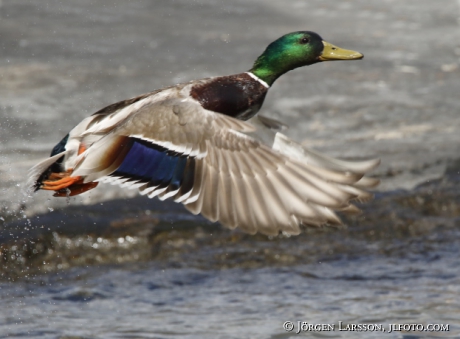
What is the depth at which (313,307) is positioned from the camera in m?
4.52

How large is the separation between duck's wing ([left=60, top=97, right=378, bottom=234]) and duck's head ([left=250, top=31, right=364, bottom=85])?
2.47 ft

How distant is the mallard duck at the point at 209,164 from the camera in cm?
330

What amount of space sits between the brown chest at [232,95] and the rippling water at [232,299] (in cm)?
103

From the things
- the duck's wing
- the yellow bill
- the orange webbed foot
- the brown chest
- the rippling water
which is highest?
the yellow bill

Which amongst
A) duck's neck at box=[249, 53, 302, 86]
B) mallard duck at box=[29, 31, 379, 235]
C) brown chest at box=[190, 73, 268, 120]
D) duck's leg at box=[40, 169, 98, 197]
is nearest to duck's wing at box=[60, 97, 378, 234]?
mallard duck at box=[29, 31, 379, 235]

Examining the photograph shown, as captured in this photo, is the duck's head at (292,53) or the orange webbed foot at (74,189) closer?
the orange webbed foot at (74,189)

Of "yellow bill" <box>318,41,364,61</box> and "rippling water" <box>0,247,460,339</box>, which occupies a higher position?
"yellow bill" <box>318,41,364,61</box>

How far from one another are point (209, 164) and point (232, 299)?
4.15 feet

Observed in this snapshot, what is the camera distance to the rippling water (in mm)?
4211

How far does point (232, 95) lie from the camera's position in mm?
4242

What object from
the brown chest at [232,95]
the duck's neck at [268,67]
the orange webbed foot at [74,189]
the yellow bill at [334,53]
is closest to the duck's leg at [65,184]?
the orange webbed foot at [74,189]

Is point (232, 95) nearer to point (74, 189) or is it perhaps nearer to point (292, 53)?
point (292, 53)

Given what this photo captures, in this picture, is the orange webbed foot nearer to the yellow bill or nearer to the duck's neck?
the duck's neck

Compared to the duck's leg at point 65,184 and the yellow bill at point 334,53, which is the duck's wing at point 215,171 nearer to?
the duck's leg at point 65,184
